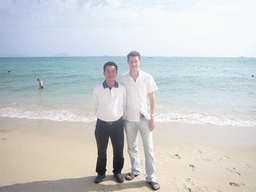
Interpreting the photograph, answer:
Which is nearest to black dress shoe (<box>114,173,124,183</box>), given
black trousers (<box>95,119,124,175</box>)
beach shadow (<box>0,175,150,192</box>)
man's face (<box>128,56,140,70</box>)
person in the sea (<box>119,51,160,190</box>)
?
beach shadow (<box>0,175,150,192</box>)

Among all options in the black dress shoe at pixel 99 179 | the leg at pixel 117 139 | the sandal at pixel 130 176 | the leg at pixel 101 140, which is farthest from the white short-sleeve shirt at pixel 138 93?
the black dress shoe at pixel 99 179

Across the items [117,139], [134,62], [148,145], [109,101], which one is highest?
[134,62]

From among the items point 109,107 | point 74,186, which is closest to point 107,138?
point 109,107

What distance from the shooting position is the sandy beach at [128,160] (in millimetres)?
2918

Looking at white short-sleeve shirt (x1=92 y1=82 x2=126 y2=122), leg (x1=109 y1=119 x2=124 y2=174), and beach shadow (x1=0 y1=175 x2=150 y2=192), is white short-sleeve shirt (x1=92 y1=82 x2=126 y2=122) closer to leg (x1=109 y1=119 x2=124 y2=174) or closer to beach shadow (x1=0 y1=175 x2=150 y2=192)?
leg (x1=109 y1=119 x2=124 y2=174)

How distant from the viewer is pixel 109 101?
265cm

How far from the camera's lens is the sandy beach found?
9.57 feet

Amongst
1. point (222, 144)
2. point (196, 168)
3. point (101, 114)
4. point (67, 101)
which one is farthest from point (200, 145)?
point (67, 101)

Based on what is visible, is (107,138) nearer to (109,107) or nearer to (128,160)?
(109,107)

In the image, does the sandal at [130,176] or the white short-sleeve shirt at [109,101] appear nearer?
the white short-sleeve shirt at [109,101]

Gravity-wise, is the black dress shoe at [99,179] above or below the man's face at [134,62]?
below

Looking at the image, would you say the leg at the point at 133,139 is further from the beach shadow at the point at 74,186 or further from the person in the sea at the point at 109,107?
the beach shadow at the point at 74,186

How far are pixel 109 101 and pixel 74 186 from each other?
166 centimetres

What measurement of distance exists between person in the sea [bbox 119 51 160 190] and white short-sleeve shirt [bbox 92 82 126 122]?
0.55ft
